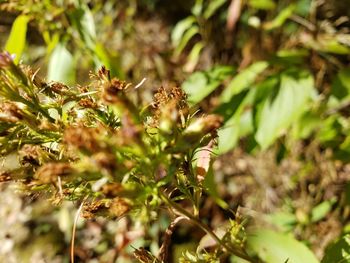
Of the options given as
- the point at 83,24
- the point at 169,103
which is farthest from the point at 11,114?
the point at 83,24

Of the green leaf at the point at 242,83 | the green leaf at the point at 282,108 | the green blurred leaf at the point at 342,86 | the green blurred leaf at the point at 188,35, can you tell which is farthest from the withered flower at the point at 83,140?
the green blurred leaf at the point at 188,35

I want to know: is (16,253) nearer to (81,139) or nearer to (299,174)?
(299,174)

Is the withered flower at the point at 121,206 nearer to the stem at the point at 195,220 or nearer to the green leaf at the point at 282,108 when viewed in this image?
the stem at the point at 195,220

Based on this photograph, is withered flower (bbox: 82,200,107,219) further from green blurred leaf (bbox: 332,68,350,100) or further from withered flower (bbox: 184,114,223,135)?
green blurred leaf (bbox: 332,68,350,100)

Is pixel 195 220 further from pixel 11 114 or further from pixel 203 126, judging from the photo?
pixel 11 114

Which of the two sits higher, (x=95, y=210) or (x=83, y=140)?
(x=83, y=140)

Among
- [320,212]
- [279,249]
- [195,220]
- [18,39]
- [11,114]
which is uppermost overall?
[18,39]

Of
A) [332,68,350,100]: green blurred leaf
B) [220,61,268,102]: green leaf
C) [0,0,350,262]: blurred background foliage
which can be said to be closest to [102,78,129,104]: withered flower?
[0,0,350,262]: blurred background foliage
